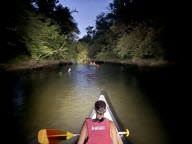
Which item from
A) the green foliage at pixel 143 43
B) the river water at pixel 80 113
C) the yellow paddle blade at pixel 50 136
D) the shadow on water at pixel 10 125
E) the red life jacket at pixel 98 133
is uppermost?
the green foliage at pixel 143 43

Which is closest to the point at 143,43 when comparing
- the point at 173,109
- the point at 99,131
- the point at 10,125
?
the point at 173,109

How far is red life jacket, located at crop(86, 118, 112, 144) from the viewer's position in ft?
12.6

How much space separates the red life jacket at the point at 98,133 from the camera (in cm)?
383

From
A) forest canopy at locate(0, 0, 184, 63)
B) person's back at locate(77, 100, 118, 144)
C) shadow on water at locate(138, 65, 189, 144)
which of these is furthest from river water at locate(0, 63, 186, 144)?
forest canopy at locate(0, 0, 184, 63)

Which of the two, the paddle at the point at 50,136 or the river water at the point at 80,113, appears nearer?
the paddle at the point at 50,136

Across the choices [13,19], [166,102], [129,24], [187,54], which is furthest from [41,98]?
[129,24]

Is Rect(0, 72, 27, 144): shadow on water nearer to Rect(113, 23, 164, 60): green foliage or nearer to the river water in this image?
the river water

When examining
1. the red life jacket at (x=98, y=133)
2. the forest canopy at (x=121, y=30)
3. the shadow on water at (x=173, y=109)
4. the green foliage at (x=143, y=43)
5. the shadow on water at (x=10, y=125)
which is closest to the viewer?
the red life jacket at (x=98, y=133)

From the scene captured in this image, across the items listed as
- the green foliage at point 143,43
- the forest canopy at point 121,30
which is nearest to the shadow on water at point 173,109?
the forest canopy at point 121,30

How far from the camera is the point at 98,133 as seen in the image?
3826mm

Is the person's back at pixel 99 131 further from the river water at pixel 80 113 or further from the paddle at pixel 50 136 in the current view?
the river water at pixel 80 113

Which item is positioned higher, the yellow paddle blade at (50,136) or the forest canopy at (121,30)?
the forest canopy at (121,30)

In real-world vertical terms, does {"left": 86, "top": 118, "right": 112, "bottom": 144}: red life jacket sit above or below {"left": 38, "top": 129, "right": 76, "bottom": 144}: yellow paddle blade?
above

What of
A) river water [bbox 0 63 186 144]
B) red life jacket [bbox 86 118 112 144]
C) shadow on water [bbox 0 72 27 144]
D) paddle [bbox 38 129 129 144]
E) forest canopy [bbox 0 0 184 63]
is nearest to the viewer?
red life jacket [bbox 86 118 112 144]
